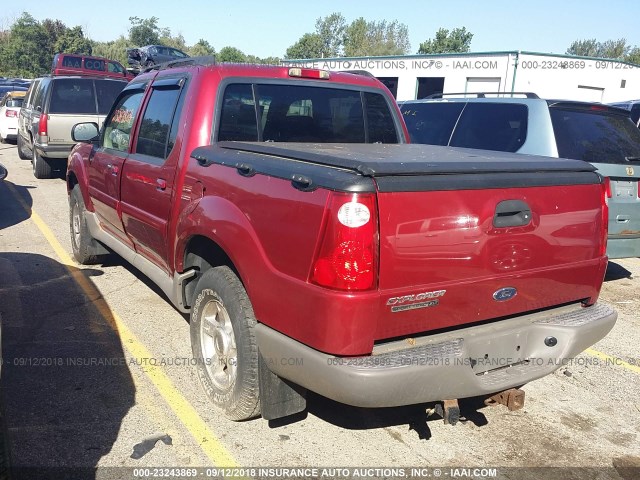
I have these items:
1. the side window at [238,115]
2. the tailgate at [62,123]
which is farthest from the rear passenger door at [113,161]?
the tailgate at [62,123]

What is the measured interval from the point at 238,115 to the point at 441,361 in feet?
7.08

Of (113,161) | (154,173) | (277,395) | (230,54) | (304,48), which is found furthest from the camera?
(304,48)

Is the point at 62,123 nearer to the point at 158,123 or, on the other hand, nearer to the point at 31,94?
the point at 31,94

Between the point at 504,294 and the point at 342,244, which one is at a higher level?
the point at 342,244

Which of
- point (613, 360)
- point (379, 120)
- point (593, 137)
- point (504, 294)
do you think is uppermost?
point (379, 120)

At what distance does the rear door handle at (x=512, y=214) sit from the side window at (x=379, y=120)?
6.18ft

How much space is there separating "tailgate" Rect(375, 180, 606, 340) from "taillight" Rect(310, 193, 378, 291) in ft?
0.18

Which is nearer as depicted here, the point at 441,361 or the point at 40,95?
the point at 441,361

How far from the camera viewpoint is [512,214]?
2.84m

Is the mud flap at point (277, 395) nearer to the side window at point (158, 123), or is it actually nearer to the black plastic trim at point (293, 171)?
the black plastic trim at point (293, 171)

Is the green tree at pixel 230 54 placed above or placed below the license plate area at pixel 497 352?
above

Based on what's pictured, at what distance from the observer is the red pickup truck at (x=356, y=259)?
250 centimetres

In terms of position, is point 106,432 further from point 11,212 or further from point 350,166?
point 11,212

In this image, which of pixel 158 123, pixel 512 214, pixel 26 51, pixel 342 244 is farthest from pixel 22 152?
pixel 26 51
